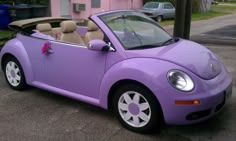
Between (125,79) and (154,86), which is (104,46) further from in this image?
(154,86)

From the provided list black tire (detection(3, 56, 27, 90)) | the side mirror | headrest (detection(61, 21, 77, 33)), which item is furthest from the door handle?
the side mirror

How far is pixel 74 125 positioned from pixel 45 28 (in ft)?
6.05

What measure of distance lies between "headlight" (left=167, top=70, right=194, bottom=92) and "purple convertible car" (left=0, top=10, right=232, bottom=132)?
11 millimetres

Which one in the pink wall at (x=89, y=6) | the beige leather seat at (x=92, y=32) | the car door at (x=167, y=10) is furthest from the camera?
the car door at (x=167, y=10)

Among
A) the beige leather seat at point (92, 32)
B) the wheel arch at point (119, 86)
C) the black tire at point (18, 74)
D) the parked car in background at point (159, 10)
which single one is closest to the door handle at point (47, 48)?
the beige leather seat at point (92, 32)

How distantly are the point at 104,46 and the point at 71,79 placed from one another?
0.79 meters

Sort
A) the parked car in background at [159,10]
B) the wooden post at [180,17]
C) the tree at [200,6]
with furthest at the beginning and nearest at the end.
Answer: the tree at [200,6] < the parked car in background at [159,10] < the wooden post at [180,17]

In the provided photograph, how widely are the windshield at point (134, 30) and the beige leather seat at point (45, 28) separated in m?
1.29

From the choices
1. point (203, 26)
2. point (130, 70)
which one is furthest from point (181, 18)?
point (203, 26)

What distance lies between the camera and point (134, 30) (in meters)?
4.54

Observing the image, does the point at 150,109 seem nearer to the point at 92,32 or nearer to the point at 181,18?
the point at 92,32

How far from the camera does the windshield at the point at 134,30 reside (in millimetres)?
4340

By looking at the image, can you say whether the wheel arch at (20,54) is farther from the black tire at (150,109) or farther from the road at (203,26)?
the road at (203,26)

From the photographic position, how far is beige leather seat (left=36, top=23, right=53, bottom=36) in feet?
17.7
